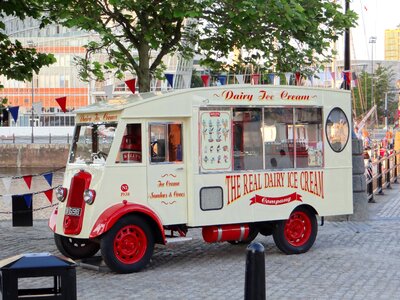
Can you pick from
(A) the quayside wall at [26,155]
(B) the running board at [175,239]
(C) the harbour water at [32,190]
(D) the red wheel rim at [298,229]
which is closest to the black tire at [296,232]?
(D) the red wheel rim at [298,229]

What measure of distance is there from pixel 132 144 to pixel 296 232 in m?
3.18

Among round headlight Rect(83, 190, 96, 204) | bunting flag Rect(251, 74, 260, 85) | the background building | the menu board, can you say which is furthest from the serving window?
the background building

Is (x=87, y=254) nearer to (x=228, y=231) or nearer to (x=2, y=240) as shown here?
(x=228, y=231)

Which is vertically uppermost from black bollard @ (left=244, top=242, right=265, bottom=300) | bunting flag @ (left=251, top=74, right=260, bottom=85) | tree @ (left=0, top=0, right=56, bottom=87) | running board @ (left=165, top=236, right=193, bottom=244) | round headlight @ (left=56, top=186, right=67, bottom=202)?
tree @ (left=0, top=0, right=56, bottom=87)

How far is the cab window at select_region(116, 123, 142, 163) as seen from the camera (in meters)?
11.6

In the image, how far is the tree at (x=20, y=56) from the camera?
14.8 meters

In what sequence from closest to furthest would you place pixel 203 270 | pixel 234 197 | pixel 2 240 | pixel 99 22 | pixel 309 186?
pixel 203 270, pixel 234 197, pixel 309 186, pixel 99 22, pixel 2 240

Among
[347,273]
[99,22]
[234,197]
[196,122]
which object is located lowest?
[347,273]

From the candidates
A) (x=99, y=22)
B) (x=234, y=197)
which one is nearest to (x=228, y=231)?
(x=234, y=197)

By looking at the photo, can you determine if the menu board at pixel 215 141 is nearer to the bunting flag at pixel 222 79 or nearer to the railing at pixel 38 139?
the bunting flag at pixel 222 79

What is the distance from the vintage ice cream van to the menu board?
1 centimetres

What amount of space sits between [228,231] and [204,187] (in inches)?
32.1

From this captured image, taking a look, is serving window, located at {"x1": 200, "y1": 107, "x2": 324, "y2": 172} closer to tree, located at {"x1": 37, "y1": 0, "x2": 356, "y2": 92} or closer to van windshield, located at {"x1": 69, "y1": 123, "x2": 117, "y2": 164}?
van windshield, located at {"x1": 69, "y1": 123, "x2": 117, "y2": 164}

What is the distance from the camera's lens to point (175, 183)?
11.9 m
